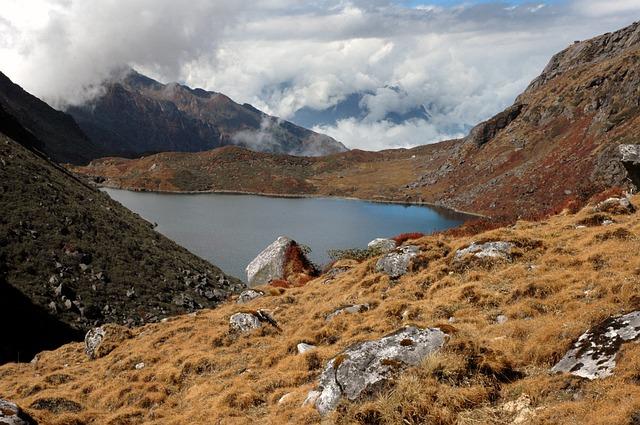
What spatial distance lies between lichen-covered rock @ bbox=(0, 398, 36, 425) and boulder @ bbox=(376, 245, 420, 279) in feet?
54.3

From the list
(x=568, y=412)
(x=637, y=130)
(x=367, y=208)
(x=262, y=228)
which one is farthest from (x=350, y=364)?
(x=367, y=208)

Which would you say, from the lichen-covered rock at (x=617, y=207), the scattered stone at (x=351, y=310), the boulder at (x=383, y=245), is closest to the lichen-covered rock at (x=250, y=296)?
the boulder at (x=383, y=245)

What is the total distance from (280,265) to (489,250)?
26.1 meters

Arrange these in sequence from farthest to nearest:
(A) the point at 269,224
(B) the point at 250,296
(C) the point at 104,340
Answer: (A) the point at 269,224
(B) the point at 250,296
(C) the point at 104,340

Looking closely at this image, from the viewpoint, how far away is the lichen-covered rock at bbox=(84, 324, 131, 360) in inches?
1080

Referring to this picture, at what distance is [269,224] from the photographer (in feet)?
434

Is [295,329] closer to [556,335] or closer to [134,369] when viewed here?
[134,369]

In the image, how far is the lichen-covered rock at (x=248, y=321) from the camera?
74.5 ft

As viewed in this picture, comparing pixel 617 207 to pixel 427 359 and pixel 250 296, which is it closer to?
pixel 427 359

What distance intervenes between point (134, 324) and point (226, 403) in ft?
110

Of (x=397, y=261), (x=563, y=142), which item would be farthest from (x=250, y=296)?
(x=563, y=142)

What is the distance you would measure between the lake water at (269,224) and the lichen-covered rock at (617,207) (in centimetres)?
5715

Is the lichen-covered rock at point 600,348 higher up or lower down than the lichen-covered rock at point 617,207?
lower down

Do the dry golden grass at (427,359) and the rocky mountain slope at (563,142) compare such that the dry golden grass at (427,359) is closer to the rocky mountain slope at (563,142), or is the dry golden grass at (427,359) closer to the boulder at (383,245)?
the boulder at (383,245)
